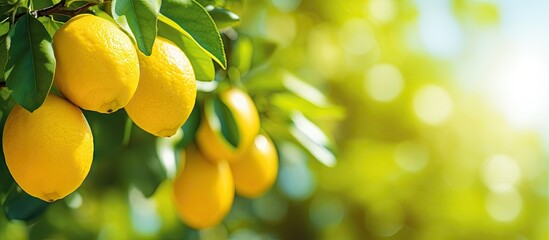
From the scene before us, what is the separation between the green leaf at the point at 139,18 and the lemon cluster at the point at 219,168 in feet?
1.43

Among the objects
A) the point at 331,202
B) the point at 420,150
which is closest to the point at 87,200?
the point at 331,202

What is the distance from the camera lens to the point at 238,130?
4.33ft

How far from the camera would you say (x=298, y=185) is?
203 centimetres

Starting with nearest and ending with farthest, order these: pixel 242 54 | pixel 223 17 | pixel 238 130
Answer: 1. pixel 223 17
2. pixel 238 130
3. pixel 242 54

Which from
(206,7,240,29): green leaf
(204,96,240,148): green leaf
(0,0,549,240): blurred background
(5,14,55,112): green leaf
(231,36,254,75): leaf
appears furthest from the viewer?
(0,0,549,240): blurred background

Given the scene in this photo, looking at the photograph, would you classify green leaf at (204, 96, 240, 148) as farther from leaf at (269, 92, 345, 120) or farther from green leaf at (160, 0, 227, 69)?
green leaf at (160, 0, 227, 69)

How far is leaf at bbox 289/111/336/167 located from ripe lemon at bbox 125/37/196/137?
54cm

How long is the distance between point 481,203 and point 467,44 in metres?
0.48

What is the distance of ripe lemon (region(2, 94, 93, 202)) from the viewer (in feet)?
3.03

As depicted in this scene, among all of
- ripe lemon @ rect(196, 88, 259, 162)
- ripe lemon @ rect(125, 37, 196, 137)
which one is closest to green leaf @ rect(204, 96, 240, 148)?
ripe lemon @ rect(196, 88, 259, 162)

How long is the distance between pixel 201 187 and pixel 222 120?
10 cm

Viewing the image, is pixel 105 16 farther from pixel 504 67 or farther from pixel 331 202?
pixel 504 67

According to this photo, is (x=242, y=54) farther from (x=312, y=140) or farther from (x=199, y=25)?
(x=199, y=25)

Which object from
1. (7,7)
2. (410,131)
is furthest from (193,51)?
(410,131)
